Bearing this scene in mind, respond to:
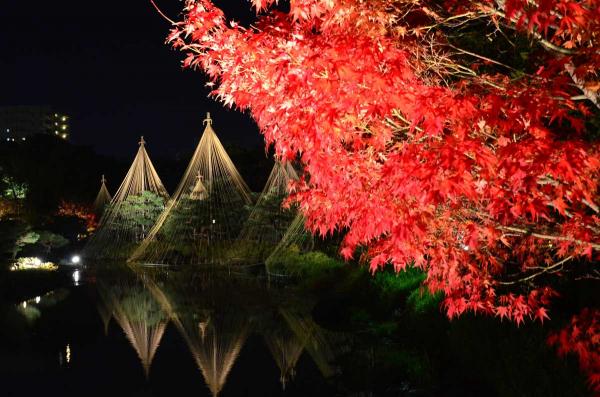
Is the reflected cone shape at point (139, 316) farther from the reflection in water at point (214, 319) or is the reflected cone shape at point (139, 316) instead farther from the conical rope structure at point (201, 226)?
the conical rope structure at point (201, 226)

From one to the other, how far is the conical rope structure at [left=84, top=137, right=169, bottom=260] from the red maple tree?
73.3ft

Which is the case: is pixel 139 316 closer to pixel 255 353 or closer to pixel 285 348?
pixel 255 353

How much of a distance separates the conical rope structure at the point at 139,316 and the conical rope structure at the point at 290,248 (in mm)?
4237

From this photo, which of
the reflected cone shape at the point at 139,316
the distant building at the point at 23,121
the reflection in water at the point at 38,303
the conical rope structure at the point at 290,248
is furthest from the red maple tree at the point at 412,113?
the distant building at the point at 23,121

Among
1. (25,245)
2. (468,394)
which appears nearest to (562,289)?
(468,394)

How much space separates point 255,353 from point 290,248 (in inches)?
337

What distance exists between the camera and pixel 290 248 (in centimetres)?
1841

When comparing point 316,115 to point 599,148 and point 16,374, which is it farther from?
point 16,374

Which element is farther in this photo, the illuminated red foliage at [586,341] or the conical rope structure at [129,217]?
the conical rope structure at [129,217]

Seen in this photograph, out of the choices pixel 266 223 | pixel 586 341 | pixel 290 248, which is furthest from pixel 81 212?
pixel 586 341

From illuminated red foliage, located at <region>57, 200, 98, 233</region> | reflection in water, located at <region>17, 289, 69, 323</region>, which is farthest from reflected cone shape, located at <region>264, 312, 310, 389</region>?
illuminated red foliage, located at <region>57, 200, 98, 233</region>

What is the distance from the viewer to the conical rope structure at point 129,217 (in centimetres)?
2573

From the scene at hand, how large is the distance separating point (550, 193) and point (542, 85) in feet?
2.24

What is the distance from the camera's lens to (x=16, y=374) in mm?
9000
